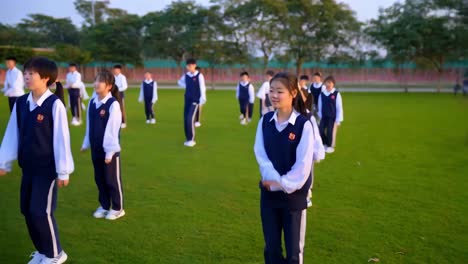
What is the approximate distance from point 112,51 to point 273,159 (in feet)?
138

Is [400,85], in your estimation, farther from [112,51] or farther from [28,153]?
[28,153]

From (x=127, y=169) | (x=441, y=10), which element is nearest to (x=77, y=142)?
(x=127, y=169)

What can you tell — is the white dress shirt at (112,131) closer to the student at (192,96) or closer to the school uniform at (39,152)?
the school uniform at (39,152)

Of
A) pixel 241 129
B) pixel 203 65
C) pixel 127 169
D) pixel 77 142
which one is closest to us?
pixel 127 169

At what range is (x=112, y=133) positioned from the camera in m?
4.64

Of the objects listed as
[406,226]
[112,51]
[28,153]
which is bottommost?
[406,226]

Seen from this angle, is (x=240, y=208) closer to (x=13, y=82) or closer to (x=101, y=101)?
(x=101, y=101)

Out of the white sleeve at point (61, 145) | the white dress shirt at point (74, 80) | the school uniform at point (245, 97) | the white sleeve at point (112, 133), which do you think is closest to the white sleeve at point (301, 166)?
the white sleeve at point (61, 145)

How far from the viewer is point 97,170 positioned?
16.1ft

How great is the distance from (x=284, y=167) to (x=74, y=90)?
1165 cm

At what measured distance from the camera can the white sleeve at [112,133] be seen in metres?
4.64

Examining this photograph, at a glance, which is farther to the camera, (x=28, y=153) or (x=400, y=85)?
(x=400, y=85)

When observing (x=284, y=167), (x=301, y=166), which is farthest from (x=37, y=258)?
(x=301, y=166)

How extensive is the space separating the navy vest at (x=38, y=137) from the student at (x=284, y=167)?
177cm
